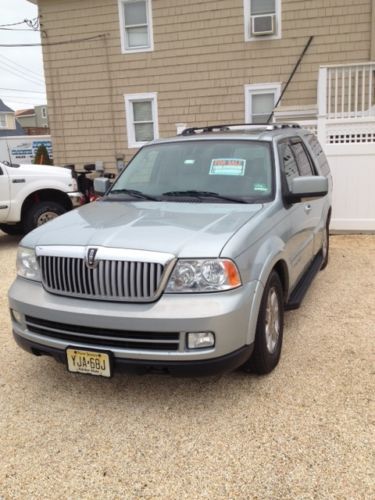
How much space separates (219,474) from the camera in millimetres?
2541

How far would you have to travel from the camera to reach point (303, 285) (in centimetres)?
456

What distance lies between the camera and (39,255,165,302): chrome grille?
2877 mm

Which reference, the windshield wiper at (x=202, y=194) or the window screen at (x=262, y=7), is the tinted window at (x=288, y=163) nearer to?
the windshield wiper at (x=202, y=194)

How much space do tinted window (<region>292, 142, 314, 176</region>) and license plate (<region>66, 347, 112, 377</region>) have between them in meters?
2.81

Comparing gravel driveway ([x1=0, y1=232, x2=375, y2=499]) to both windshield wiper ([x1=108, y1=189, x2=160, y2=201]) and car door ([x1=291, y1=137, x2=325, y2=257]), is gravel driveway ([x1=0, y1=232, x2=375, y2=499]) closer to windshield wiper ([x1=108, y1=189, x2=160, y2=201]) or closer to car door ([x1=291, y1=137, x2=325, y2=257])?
car door ([x1=291, y1=137, x2=325, y2=257])

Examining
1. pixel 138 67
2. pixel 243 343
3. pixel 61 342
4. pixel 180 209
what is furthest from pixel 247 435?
pixel 138 67

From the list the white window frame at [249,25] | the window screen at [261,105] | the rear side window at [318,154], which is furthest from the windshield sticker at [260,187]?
the white window frame at [249,25]

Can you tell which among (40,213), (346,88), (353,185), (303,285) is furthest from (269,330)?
(346,88)

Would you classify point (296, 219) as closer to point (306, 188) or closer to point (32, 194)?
point (306, 188)

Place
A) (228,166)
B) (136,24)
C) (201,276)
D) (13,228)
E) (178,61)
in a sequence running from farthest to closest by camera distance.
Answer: (136,24) < (178,61) < (13,228) < (228,166) < (201,276)

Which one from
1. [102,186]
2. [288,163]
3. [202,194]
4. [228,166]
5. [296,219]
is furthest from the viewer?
[102,186]

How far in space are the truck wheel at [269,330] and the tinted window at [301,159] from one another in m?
1.66

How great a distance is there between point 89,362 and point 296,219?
2.19m

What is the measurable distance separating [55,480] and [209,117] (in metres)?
11.0
